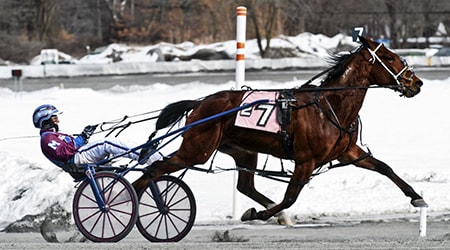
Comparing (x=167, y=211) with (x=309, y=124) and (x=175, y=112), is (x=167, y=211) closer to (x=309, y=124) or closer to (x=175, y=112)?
(x=175, y=112)

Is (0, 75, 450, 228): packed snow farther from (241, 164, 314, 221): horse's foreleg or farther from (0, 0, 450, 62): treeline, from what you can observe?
(0, 0, 450, 62): treeline

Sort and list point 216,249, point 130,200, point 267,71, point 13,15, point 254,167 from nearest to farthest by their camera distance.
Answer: point 216,249
point 130,200
point 254,167
point 267,71
point 13,15

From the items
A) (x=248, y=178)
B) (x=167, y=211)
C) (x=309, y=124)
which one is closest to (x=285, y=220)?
(x=248, y=178)

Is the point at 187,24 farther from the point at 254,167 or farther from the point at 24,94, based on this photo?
the point at 254,167

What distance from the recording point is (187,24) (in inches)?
2219

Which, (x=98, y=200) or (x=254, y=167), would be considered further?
(x=254, y=167)

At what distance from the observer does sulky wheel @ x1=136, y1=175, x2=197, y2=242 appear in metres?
8.41

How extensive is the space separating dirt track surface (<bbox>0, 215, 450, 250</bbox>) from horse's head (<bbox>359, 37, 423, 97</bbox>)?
4.69 ft

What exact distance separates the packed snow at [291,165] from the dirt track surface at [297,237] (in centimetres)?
66

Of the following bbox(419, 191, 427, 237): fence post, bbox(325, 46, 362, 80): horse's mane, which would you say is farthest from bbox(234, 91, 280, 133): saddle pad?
bbox(419, 191, 427, 237): fence post

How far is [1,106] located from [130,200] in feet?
47.0

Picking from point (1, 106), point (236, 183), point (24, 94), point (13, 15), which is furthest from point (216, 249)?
point (13, 15)

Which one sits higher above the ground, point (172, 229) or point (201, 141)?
point (201, 141)

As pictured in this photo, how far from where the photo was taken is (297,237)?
862 centimetres
